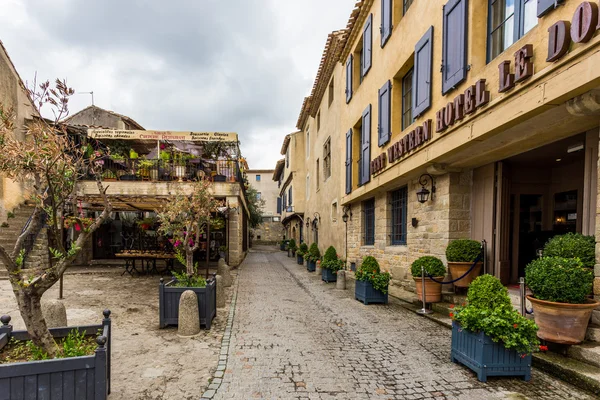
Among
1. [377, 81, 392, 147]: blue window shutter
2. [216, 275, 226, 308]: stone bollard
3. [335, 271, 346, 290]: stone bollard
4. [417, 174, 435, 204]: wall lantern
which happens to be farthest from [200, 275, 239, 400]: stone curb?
[377, 81, 392, 147]: blue window shutter

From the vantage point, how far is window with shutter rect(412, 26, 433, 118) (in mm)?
6266

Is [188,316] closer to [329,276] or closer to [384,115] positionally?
[329,276]

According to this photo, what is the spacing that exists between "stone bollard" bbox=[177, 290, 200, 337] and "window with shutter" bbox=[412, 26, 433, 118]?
5653 mm

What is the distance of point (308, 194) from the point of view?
2056 centimetres

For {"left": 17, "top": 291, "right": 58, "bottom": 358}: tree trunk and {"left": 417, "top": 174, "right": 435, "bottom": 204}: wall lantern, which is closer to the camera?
{"left": 17, "top": 291, "right": 58, "bottom": 358}: tree trunk

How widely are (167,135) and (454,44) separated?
10392 millimetres

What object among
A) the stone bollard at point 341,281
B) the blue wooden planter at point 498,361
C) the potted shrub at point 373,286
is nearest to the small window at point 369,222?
the stone bollard at point 341,281

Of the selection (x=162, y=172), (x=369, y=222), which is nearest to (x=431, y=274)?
(x=369, y=222)

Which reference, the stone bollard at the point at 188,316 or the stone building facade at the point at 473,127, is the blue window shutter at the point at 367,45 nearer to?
the stone building facade at the point at 473,127

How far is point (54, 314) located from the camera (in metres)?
4.29

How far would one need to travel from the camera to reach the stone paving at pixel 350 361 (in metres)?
3.27

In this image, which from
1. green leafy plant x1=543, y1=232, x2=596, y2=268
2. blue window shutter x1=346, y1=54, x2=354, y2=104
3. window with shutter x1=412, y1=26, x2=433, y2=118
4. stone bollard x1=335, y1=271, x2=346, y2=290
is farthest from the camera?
blue window shutter x1=346, y1=54, x2=354, y2=104

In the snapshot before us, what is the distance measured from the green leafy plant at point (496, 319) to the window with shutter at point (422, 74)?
390cm

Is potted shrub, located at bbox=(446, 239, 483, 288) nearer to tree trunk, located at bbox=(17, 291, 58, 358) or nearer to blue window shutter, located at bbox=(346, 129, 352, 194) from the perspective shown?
blue window shutter, located at bbox=(346, 129, 352, 194)
